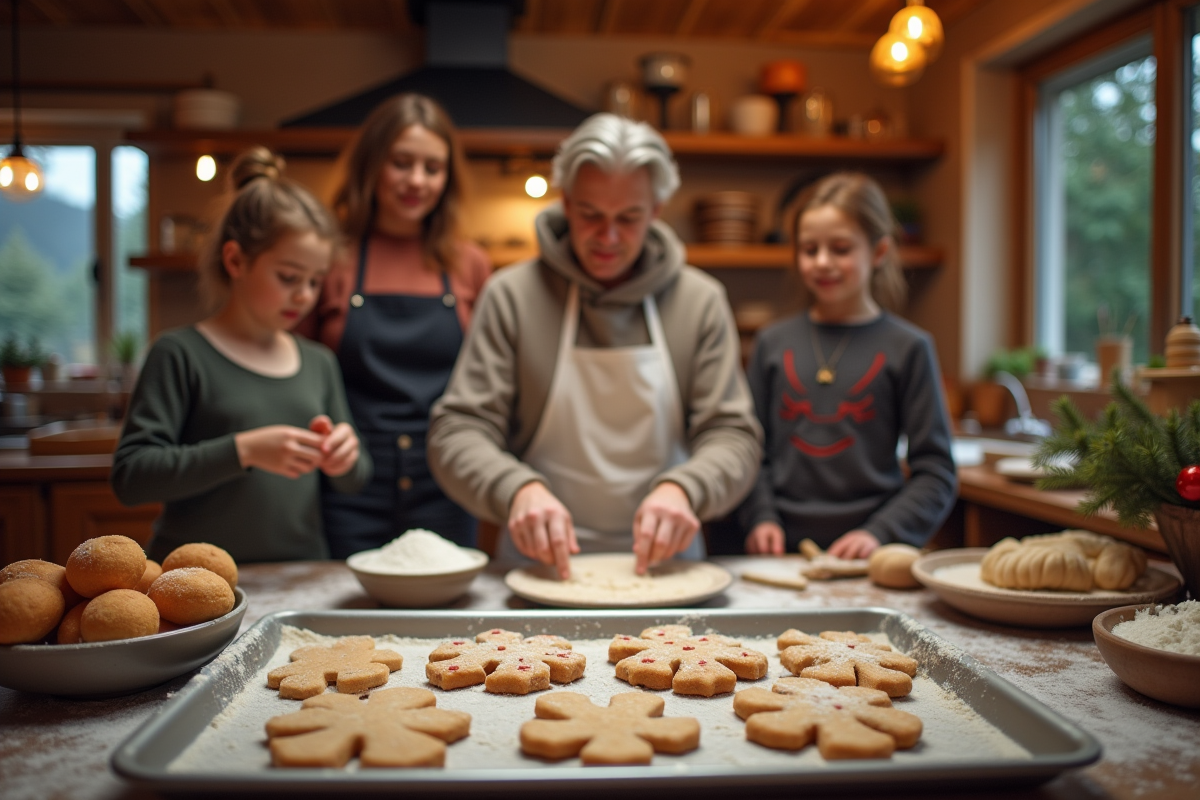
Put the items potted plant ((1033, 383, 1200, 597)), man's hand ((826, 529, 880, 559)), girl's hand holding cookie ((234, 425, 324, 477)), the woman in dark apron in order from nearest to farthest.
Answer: potted plant ((1033, 383, 1200, 597))
girl's hand holding cookie ((234, 425, 324, 477))
man's hand ((826, 529, 880, 559))
the woman in dark apron

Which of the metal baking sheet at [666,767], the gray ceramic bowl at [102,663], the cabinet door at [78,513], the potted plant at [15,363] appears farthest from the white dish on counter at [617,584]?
the potted plant at [15,363]

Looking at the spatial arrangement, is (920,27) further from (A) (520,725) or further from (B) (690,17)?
(A) (520,725)

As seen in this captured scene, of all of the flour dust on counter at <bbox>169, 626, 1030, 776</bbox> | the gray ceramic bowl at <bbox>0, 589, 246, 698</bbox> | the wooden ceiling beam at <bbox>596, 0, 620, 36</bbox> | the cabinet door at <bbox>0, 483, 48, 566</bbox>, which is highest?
the wooden ceiling beam at <bbox>596, 0, 620, 36</bbox>

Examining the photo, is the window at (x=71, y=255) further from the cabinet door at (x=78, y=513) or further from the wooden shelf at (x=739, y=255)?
the cabinet door at (x=78, y=513)

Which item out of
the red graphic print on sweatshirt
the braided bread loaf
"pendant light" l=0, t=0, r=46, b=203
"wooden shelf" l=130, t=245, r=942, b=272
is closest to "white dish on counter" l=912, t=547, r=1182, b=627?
the braided bread loaf

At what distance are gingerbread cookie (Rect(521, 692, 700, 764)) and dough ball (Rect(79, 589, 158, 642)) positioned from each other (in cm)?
41

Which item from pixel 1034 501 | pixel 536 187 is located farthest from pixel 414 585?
pixel 536 187

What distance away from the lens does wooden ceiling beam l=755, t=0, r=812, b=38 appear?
12.6 feet

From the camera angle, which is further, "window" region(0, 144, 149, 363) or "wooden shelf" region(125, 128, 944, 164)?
"window" region(0, 144, 149, 363)

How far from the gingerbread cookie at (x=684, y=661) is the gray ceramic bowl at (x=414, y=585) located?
27 cm

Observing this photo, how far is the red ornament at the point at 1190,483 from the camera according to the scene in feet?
3.41

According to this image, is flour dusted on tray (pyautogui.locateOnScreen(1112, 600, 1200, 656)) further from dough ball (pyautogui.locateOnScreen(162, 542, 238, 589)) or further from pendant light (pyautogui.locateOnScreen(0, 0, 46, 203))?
pendant light (pyautogui.locateOnScreen(0, 0, 46, 203))

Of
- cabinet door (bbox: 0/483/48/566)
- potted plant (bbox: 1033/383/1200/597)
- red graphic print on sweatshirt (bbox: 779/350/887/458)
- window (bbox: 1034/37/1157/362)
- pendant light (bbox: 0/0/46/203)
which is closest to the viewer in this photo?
potted plant (bbox: 1033/383/1200/597)

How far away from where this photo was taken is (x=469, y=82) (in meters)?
3.87
